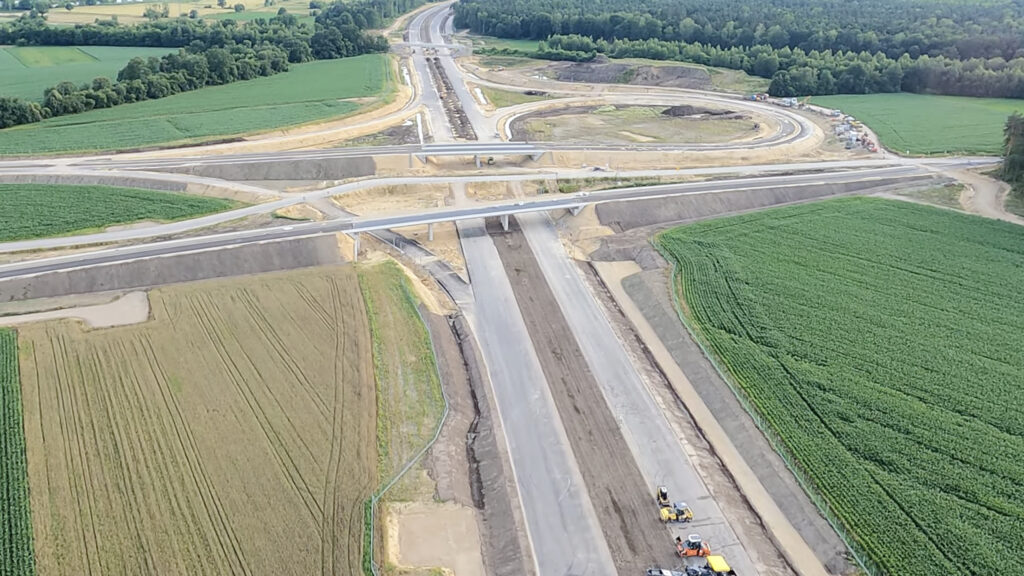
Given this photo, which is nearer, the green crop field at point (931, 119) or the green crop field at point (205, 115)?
the green crop field at point (205, 115)

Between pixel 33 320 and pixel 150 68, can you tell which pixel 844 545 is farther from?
pixel 150 68

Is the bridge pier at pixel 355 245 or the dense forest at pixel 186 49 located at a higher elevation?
the dense forest at pixel 186 49

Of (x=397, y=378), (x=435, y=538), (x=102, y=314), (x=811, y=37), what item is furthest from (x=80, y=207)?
(x=811, y=37)

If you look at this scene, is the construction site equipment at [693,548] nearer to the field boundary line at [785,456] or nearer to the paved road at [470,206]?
the field boundary line at [785,456]

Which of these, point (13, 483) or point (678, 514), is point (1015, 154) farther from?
point (13, 483)

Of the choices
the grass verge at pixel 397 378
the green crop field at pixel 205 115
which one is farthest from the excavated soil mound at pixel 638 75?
the grass verge at pixel 397 378

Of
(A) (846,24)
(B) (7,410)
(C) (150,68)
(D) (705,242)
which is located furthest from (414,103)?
(A) (846,24)

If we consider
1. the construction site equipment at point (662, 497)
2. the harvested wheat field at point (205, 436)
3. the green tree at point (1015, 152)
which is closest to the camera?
the harvested wheat field at point (205, 436)
